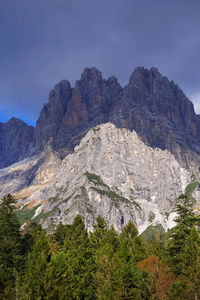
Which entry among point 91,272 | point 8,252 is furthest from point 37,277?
→ point 8,252

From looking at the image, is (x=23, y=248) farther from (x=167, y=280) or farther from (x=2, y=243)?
(x=167, y=280)

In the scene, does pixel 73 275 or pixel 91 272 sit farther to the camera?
pixel 91 272

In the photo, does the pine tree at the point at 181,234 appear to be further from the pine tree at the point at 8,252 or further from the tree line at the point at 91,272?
the pine tree at the point at 8,252

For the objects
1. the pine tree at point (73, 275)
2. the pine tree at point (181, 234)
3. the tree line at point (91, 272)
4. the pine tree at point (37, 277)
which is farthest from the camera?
the pine tree at point (181, 234)

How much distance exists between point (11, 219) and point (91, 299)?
85.4 ft

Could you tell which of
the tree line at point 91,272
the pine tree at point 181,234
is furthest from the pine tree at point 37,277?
the pine tree at point 181,234

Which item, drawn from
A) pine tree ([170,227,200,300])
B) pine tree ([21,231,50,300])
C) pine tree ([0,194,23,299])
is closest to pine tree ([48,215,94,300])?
pine tree ([21,231,50,300])

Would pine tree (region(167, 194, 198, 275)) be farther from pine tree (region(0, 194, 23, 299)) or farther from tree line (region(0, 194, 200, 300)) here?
pine tree (region(0, 194, 23, 299))

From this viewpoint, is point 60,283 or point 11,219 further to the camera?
point 11,219

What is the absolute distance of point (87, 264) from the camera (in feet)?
155

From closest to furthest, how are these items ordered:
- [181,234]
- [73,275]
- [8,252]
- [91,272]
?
[73,275] → [91,272] → [181,234] → [8,252]

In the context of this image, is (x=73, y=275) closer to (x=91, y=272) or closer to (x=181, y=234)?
(x=91, y=272)

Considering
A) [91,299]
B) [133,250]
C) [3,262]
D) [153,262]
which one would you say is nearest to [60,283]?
[91,299]

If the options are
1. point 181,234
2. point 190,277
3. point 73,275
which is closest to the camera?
point 190,277
